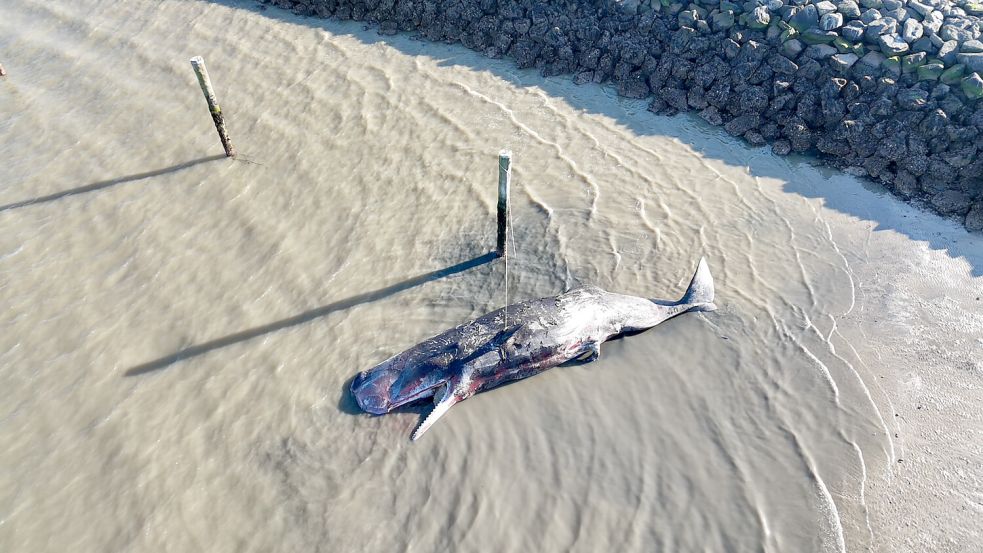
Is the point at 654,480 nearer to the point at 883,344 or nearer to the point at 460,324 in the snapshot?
the point at 460,324

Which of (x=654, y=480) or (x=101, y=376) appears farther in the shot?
(x=101, y=376)

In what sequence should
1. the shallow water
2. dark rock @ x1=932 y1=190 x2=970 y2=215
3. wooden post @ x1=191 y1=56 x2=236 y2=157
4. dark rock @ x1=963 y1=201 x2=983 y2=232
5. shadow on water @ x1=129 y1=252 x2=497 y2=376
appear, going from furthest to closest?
wooden post @ x1=191 y1=56 x2=236 y2=157 < dark rock @ x1=932 y1=190 x2=970 y2=215 < dark rock @ x1=963 y1=201 x2=983 y2=232 < shadow on water @ x1=129 y1=252 x2=497 y2=376 < the shallow water

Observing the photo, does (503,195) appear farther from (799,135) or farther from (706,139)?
(799,135)

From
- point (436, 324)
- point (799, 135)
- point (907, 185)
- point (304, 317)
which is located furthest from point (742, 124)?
point (304, 317)

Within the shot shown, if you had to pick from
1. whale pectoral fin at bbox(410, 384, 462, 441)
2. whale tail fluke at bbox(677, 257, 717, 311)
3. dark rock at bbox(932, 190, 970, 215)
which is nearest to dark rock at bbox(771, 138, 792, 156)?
dark rock at bbox(932, 190, 970, 215)

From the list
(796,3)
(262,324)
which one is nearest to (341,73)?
(262,324)

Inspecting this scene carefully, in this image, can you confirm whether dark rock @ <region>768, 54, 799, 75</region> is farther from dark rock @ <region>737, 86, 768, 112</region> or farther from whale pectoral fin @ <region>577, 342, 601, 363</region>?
whale pectoral fin @ <region>577, 342, 601, 363</region>

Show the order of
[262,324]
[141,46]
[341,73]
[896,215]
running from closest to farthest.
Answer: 1. [262,324]
2. [896,215]
3. [341,73]
4. [141,46]
